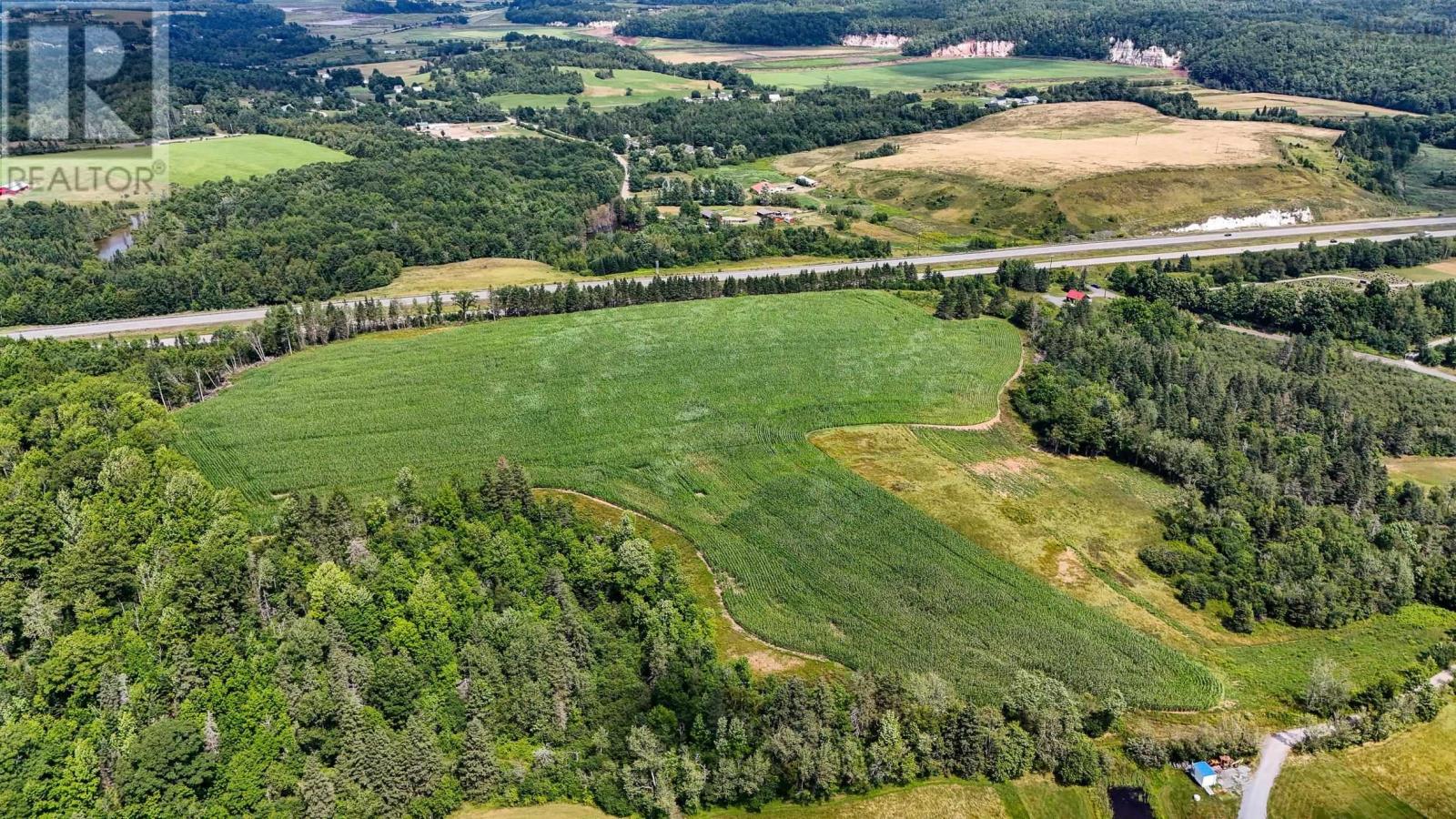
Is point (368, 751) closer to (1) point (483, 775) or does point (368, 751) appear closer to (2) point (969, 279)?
(1) point (483, 775)

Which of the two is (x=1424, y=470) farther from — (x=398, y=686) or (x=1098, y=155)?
(x=1098, y=155)

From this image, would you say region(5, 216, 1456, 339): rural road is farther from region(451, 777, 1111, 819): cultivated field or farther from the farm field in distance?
region(451, 777, 1111, 819): cultivated field

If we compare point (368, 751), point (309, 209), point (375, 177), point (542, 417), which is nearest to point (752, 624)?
point (368, 751)

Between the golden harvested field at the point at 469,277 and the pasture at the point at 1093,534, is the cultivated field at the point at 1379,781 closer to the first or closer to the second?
the pasture at the point at 1093,534

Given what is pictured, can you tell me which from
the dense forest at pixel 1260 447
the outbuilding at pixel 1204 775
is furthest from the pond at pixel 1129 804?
the dense forest at pixel 1260 447

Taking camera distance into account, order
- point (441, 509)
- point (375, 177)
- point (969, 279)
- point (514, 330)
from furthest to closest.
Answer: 1. point (375, 177)
2. point (969, 279)
3. point (514, 330)
4. point (441, 509)

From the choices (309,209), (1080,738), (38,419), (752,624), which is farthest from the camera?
(309,209)

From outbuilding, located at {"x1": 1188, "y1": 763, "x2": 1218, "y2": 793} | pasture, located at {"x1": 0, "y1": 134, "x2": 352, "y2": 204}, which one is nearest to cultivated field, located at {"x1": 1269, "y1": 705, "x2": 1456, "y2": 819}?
outbuilding, located at {"x1": 1188, "y1": 763, "x2": 1218, "y2": 793}

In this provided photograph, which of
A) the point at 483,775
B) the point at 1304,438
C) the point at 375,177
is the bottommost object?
the point at 483,775
